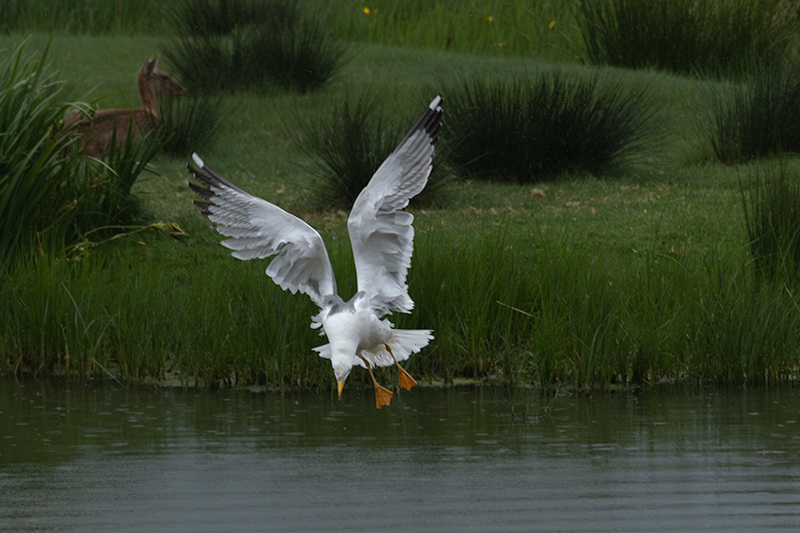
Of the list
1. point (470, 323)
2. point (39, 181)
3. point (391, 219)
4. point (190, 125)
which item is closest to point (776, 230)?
point (470, 323)

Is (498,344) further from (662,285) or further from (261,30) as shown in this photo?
(261,30)

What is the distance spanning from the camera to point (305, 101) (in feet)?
57.1

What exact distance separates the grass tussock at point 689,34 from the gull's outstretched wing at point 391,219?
1352cm

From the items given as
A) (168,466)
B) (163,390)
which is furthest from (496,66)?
(168,466)

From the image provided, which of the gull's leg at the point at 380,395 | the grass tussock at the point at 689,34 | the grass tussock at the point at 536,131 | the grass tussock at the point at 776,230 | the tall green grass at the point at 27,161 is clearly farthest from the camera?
the grass tussock at the point at 689,34

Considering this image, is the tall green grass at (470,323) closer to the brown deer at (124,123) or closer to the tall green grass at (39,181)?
the tall green grass at (39,181)

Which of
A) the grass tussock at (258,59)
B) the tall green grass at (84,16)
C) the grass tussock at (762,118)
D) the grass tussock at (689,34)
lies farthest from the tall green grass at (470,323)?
the tall green grass at (84,16)

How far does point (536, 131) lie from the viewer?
535 inches

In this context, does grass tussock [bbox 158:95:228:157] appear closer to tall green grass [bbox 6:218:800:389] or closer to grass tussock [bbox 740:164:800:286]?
tall green grass [bbox 6:218:800:389]

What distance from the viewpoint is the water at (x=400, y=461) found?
4848mm

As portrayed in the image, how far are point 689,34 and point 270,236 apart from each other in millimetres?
14512

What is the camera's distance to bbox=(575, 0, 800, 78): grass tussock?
63.3 ft

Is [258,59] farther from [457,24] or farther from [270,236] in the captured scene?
[270,236]

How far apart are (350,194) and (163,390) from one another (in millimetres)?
5290
